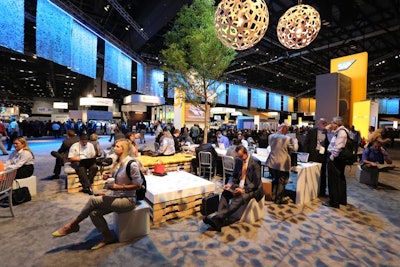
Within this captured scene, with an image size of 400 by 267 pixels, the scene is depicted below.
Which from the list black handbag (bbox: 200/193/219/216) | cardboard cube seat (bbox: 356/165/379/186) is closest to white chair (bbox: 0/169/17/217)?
black handbag (bbox: 200/193/219/216)

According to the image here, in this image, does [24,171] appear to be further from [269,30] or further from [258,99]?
[258,99]

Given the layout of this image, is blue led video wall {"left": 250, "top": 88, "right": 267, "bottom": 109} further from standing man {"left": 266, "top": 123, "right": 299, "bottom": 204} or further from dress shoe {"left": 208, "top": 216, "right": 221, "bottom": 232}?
dress shoe {"left": 208, "top": 216, "right": 221, "bottom": 232}

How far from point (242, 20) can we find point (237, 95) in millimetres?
18437

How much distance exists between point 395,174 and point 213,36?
7286 mm

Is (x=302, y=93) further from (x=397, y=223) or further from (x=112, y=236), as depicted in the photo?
(x=112, y=236)

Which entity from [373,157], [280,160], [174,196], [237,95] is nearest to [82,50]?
[174,196]

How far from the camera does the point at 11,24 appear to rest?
572 centimetres

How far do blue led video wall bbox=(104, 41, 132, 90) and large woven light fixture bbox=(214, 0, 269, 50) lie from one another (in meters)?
8.36

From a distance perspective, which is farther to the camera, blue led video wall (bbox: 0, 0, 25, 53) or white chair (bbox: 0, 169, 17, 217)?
blue led video wall (bbox: 0, 0, 25, 53)

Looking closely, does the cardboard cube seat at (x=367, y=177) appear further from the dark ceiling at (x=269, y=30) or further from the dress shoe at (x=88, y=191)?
the dress shoe at (x=88, y=191)

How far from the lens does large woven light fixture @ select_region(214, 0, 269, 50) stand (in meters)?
3.67

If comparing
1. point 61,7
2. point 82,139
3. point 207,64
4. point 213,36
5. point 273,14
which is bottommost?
point 82,139

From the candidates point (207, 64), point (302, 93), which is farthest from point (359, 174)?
point (302, 93)

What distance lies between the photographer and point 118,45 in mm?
12070
